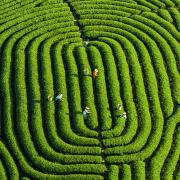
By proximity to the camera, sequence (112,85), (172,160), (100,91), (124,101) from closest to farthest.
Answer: (172,160), (124,101), (100,91), (112,85)

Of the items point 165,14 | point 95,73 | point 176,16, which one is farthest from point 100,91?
point 176,16

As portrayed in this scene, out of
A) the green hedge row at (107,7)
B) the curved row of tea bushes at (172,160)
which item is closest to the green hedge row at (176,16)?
the green hedge row at (107,7)

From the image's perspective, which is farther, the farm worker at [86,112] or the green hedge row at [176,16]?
the green hedge row at [176,16]

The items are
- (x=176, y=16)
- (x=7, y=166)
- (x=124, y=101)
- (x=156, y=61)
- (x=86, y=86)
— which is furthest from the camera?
(x=176, y=16)

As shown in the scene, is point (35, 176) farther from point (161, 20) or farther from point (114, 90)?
point (161, 20)

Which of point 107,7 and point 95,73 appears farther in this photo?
point 107,7

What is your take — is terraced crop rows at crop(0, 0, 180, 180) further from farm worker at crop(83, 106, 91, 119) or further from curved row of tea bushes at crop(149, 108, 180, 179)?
farm worker at crop(83, 106, 91, 119)

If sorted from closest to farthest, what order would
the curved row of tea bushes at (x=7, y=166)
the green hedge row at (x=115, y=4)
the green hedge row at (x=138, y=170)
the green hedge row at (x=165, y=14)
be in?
1. the green hedge row at (x=138, y=170)
2. the curved row of tea bushes at (x=7, y=166)
3. the green hedge row at (x=165, y=14)
4. the green hedge row at (x=115, y=4)

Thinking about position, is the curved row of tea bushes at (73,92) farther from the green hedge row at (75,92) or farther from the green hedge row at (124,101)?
the green hedge row at (124,101)

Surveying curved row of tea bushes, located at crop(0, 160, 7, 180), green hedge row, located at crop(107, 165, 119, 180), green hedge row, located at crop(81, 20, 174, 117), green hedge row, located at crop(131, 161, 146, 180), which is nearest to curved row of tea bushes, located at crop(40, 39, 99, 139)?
green hedge row, located at crop(107, 165, 119, 180)

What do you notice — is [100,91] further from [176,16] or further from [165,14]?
[176,16]
